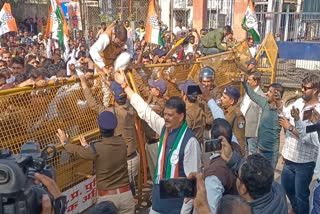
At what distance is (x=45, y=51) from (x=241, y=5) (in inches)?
335

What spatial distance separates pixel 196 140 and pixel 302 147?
6.14 feet

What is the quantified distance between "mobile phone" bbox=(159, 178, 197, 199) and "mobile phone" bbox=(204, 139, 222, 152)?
887 mm

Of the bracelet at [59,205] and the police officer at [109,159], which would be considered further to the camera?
the police officer at [109,159]

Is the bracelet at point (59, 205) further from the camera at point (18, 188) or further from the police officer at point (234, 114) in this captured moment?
the police officer at point (234, 114)

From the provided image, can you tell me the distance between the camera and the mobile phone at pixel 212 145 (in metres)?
3.28

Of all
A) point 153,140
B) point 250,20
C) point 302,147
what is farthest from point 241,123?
point 250,20

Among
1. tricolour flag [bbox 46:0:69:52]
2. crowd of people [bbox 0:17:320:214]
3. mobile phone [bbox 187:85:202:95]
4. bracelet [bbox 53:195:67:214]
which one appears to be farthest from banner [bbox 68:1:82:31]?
bracelet [bbox 53:195:67:214]

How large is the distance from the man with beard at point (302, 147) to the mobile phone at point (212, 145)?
175 cm

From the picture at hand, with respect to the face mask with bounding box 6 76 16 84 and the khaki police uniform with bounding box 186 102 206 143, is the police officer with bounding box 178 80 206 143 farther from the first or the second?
the face mask with bounding box 6 76 16 84

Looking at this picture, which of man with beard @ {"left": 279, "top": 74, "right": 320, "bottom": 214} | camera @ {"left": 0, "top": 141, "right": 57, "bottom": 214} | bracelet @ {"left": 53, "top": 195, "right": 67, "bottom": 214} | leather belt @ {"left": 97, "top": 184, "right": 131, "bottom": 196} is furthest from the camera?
man with beard @ {"left": 279, "top": 74, "right": 320, "bottom": 214}

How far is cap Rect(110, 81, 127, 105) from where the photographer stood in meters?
4.75

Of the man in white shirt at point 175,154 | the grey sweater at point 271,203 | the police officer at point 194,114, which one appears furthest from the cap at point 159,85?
the grey sweater at point 271,203

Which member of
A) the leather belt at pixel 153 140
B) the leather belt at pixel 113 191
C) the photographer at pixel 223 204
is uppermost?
the photographer at pixel 223 204

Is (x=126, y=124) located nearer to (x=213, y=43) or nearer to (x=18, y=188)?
(x=18, y=188)
